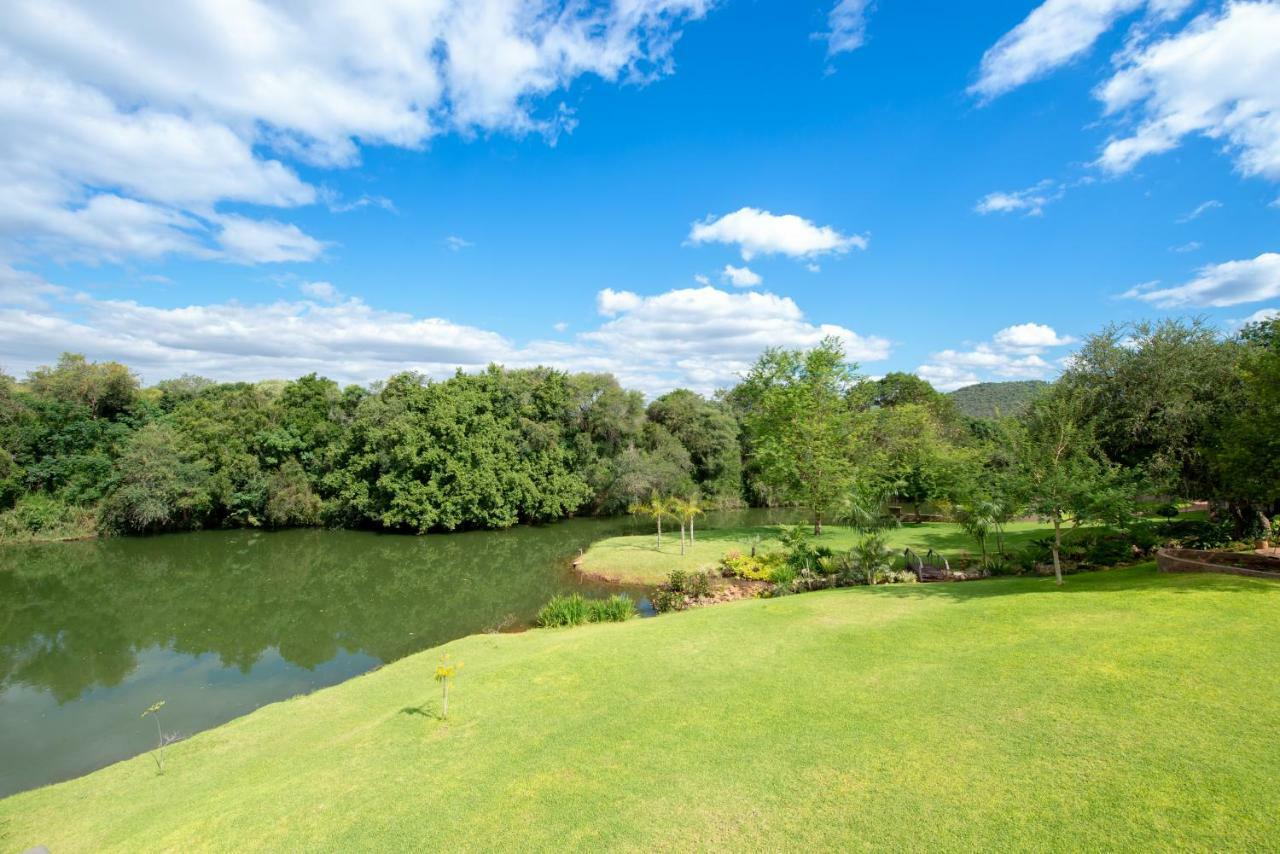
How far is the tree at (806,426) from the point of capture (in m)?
27.1

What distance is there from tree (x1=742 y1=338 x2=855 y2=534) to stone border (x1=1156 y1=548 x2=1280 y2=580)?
39.0ft

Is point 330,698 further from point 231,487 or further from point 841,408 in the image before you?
point 231,487

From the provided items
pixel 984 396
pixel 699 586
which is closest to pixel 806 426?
pixel 699 586

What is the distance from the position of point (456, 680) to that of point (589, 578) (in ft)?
39.6

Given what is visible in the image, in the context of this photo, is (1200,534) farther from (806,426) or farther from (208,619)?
(208,619)

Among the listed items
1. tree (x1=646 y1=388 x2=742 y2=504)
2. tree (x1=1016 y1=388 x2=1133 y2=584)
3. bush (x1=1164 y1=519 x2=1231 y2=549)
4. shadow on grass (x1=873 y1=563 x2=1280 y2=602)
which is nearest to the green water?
shadow on grass (x1=873 y1=563 x2=1280 y2=602)

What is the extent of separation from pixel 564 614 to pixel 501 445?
22611mm

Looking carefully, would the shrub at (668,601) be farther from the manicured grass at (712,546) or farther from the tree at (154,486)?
the tree at (154,486)

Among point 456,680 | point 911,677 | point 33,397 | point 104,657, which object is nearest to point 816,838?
point 911,677

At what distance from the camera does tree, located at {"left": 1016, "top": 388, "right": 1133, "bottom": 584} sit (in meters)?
12.6

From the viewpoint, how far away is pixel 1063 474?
12.7m

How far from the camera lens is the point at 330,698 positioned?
10.4m

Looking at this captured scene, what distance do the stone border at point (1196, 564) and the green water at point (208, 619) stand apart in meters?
14.5

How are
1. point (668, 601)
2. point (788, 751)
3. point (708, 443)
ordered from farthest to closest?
point (708, 443)
point (668, 601)
point (788, 751)
